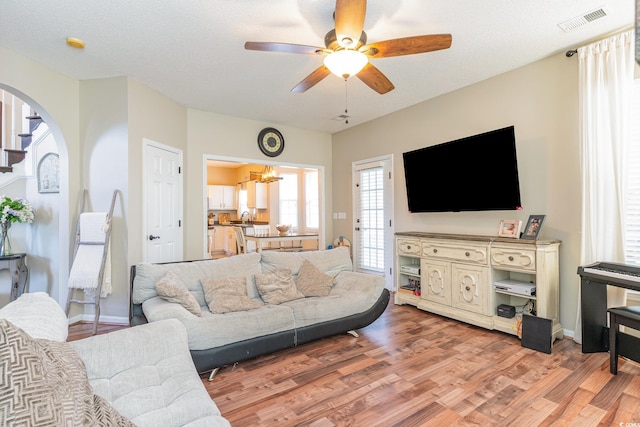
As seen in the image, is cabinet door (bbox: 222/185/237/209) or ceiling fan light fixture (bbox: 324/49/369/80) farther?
cabinet door (bbox: 222/185/237/209)

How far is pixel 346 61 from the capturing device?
Answer: 225 centimetres

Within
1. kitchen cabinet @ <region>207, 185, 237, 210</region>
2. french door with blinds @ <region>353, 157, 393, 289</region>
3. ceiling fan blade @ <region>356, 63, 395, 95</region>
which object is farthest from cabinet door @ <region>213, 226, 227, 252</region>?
ceiling fan blade @ <region>356, 63, 395, 95</region>

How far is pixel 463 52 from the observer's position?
10.1 ft

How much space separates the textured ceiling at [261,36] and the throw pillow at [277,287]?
7.27ft

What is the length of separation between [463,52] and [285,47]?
6.19 feet

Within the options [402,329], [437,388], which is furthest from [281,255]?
[437,388]

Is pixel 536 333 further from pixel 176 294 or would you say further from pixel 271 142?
pixel 271 142

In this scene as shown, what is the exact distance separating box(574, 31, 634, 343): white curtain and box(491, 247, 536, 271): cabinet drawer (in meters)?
0.44

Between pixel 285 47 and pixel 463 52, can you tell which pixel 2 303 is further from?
pixel 463 52

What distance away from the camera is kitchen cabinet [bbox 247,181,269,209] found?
9094mm

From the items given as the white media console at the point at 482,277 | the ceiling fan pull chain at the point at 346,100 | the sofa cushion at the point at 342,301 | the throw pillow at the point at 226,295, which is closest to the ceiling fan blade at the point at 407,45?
the ceiling fan pull chain at the point at 346,100

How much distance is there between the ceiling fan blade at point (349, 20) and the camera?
1.94 m

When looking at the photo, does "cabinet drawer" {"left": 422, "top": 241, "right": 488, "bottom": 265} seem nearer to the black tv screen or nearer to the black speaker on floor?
the black tv screen

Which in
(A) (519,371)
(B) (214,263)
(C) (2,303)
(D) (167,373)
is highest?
(B) (214,263)
